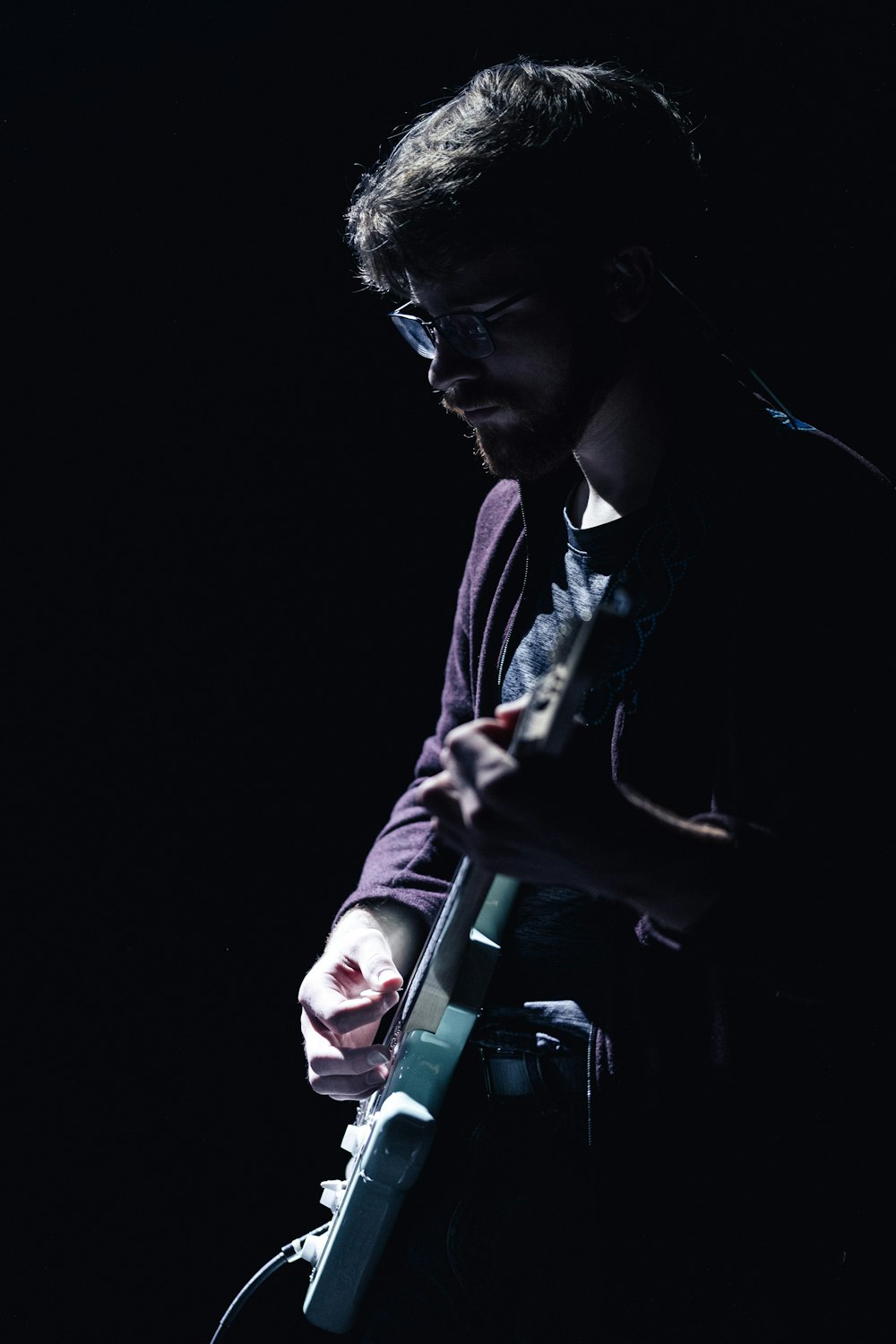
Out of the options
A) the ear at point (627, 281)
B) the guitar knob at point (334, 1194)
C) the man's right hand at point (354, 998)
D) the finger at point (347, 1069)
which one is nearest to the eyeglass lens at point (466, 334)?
the ear at point (627, 281)

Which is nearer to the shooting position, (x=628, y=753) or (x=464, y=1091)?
(x=628, y=753)

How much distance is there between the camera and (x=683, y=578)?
1.15 metres

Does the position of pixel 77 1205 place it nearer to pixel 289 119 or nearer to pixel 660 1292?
pixel 660 1292

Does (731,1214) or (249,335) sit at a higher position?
(249,335)

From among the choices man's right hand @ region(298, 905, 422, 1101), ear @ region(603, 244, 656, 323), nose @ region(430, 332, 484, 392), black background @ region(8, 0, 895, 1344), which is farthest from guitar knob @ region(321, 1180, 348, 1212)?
ear @ region(603, 244, 656, 323)

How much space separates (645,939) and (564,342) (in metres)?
0.73

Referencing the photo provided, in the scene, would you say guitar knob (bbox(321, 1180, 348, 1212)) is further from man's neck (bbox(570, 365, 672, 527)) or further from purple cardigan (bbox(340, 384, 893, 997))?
man's neck (bbox(570, 365, 672, 527))

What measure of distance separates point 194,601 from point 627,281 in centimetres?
118

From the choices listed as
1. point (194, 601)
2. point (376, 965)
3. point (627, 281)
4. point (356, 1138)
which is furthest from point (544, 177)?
point (356, 1138)

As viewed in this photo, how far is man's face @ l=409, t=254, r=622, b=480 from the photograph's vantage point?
48.8 inches

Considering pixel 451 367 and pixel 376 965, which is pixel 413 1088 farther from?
pixel 451 367

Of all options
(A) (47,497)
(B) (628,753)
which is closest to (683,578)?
(B) (628,753)

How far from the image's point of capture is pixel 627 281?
1250 millimetres

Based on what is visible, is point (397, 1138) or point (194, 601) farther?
point (194, 601)
